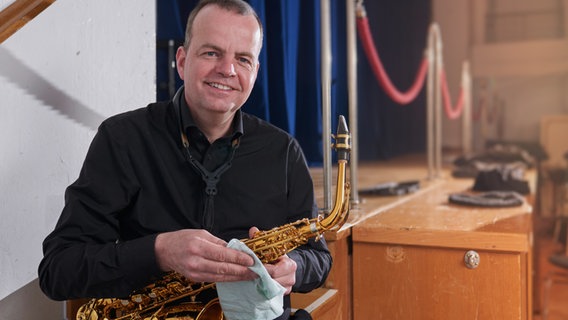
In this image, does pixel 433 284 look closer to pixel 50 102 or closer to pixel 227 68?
pixel 227 68

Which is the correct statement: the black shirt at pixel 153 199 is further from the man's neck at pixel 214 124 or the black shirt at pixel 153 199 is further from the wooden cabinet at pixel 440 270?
the wooden cabinet at pixel 440 270

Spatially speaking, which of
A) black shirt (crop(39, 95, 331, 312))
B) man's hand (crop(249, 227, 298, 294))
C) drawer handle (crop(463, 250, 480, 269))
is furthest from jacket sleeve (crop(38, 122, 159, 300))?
drawer handle (crop(463, 250, 480, 269))

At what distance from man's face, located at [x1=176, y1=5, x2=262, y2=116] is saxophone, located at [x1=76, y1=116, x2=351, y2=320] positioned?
0.24 meters

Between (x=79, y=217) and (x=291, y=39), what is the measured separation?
1.35 metres

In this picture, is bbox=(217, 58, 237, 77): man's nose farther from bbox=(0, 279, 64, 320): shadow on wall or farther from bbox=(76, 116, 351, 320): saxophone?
bbox=(0, 279, 64, 320): shadow on wall

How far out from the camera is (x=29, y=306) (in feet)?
4.72

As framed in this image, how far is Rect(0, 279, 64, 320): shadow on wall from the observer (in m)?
1.38

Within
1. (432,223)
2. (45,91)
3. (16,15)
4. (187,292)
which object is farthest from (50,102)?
(432,223)

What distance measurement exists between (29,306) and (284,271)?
2.05 ft

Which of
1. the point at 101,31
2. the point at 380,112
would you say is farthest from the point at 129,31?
the point at 380,112

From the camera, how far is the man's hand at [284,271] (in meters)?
1.21

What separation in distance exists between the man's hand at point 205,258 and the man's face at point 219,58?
34 cm

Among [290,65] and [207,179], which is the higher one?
[290,65]

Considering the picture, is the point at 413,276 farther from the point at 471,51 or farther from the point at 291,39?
the point at 471,51
